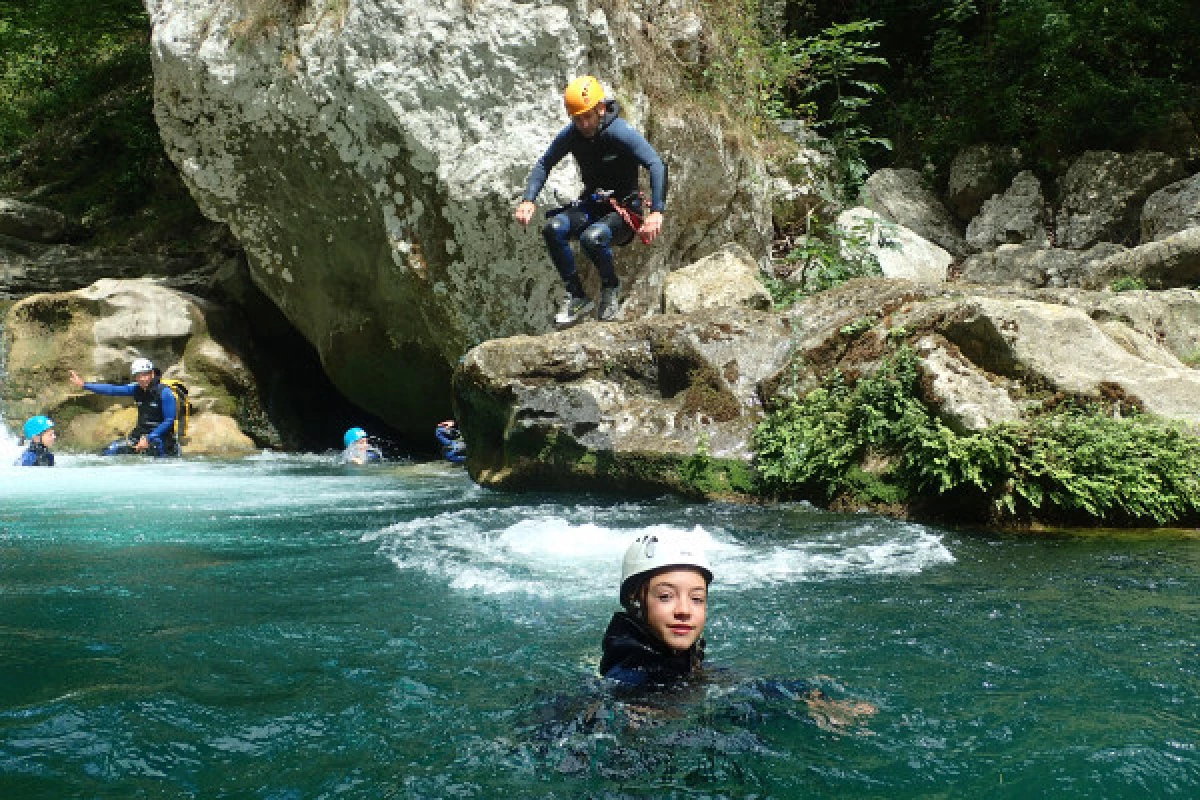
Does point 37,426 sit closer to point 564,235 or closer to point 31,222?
point 31,222

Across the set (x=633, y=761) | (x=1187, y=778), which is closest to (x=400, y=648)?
(x=633, y=761)

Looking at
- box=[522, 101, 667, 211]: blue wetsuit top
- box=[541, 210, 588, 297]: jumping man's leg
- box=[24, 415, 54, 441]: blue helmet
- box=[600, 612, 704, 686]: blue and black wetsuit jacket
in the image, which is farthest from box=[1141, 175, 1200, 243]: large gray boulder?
box=[24, 415, 54, 441]: blue helmet

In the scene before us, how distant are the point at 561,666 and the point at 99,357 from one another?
11.6 m

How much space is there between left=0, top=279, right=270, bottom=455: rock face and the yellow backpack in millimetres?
322

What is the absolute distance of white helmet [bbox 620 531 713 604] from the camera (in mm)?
3266

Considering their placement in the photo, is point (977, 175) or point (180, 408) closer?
point (180, 408)

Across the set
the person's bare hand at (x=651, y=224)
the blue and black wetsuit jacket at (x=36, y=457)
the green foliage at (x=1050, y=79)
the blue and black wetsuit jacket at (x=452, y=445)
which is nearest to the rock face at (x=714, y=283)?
the person's bare hand at (x=651, y=224)

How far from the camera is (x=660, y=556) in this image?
10.7 ft

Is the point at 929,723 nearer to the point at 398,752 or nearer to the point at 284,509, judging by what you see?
the point at 398,752

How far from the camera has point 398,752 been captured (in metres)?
2.77

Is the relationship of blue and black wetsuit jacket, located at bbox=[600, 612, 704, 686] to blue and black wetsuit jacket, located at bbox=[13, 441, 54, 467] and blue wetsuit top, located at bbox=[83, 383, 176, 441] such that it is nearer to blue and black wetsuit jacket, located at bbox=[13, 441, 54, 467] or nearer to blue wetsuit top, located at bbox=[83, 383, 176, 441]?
blue and black wetsuit jacket, located at bbox=[13, 441, 54, 467]

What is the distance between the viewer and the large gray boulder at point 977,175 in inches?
603

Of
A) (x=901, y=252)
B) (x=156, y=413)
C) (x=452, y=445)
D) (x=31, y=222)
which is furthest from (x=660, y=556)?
(x=31, y=222)

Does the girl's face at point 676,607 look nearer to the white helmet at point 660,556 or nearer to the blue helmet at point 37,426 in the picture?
the white helmet at point 660,556
